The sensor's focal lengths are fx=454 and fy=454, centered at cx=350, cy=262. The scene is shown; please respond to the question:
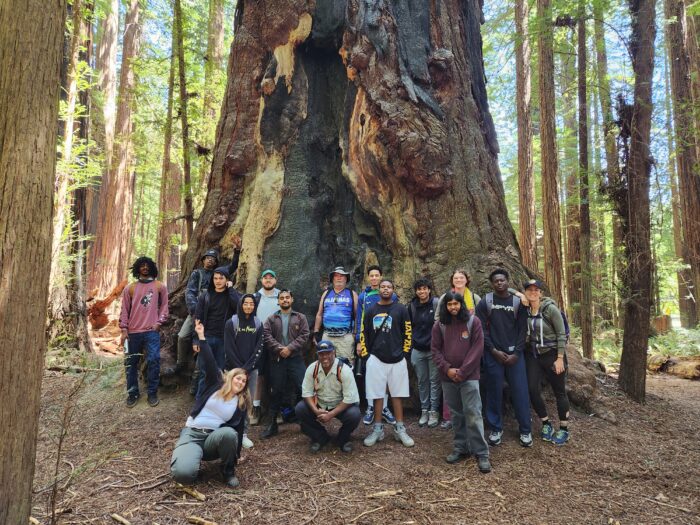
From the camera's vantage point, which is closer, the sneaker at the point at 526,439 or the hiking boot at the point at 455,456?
the hiking boot at the point at 455,456

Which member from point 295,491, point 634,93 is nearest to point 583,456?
point 295,491

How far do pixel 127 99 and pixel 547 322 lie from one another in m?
16.6

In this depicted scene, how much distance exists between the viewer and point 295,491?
176 inches

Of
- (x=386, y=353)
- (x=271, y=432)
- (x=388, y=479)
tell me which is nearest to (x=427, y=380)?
(x=386, y=353)

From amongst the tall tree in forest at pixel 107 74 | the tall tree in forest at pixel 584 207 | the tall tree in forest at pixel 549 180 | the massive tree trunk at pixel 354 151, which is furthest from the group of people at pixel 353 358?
the tall tree in forest at pixel 107 74

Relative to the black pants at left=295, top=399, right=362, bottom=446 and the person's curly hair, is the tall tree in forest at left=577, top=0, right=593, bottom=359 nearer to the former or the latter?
the black pants at left=295, top=399, right=362, bottom=446

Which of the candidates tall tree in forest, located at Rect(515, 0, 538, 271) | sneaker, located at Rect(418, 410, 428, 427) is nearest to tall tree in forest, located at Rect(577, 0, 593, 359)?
tall tree in forest, located at Rect(515, 0, 538, 271)

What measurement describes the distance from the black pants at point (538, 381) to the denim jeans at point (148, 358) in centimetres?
536

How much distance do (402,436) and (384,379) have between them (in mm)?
720

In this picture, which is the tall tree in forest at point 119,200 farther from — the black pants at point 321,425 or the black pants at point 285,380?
the black pants at point 321,425

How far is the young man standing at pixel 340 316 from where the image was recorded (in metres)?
6.32

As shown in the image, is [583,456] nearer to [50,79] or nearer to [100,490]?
[100,490]

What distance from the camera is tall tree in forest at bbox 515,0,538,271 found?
1197 cm

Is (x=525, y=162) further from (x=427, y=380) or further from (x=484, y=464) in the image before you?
(x=484, y=464)
